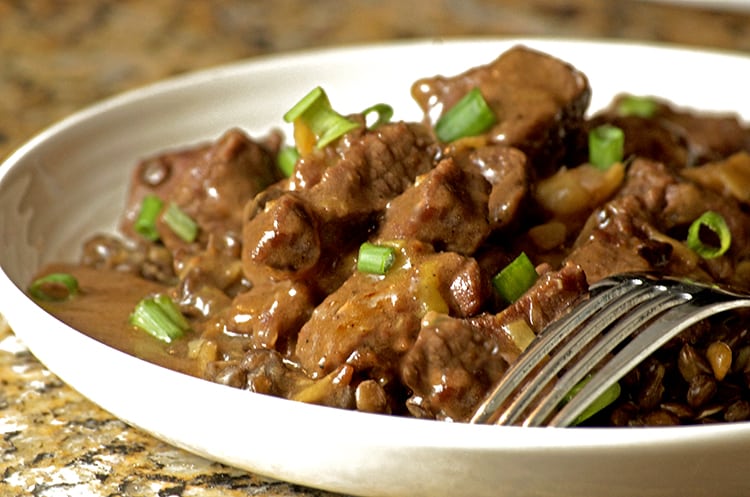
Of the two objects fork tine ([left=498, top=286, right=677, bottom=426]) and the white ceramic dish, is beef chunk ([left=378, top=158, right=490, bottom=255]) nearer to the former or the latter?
fork tine ([left=498, top=286, right=677, bottom=426])

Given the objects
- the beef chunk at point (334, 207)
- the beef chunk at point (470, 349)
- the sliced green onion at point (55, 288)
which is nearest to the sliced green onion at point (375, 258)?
the beef chunk at point (334, 207)

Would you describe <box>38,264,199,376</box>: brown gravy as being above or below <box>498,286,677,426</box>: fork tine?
below

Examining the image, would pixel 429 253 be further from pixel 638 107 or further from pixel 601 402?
pixel 638 107

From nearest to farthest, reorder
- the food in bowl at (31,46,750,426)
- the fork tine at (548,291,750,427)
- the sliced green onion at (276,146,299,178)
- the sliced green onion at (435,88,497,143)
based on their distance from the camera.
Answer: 1. the fork tine at (548,291,750,427)
2. the food in bowl at (31,46,750,426)
3. the sliced green onion at (435,88,497,143)
4. the sliced green onion at (276,146,299,178)

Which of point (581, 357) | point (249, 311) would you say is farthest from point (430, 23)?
point (581, 357)

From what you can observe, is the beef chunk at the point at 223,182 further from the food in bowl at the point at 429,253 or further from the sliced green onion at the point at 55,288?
the sliced green onion at the point at 55,288

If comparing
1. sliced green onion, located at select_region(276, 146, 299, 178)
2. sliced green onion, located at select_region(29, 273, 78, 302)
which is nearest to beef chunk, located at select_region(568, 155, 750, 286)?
sliced green onion, located at select_region(276, 146, 299, 178)

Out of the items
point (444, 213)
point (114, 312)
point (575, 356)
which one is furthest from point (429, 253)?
point (114, 312)

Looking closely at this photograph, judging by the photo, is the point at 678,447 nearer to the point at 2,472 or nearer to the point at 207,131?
the point at 2,472

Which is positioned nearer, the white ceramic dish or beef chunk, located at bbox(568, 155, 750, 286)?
the white ceramic dish
